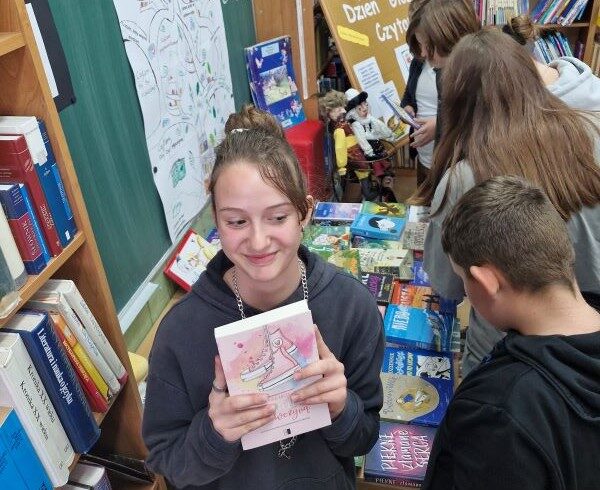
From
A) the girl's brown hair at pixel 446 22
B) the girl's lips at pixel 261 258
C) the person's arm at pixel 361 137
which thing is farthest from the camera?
the person's arm at pixel 361 137

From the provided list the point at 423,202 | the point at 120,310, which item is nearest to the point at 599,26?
the point at 423,202

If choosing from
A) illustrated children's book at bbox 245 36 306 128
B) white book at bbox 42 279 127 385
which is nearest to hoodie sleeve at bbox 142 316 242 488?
white book at bbox 42 279 127 385

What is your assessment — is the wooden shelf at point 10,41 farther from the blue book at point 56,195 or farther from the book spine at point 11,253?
the book spine at point 11,253

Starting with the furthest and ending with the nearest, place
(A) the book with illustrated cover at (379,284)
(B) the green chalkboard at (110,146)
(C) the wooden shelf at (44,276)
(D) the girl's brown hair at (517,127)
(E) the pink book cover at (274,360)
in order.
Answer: (A) the book with illustrated cover at (379,284) → (B) the green chalkboard at (110,146) → (D) the girl's brown hair at (517,127) → (C) the wooden shelf at (44,276) → (E) the pink book cover at (274,360)

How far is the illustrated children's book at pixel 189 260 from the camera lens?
2066 millimetres

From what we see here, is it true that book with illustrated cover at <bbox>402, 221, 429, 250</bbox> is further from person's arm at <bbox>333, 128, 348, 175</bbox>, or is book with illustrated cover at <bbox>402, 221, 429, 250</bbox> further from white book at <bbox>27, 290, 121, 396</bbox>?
white book at <bbox>27, 290, 121, 396</bbox>

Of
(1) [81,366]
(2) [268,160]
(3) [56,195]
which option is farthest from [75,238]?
(2) [268,160]

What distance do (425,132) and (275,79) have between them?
1011mm

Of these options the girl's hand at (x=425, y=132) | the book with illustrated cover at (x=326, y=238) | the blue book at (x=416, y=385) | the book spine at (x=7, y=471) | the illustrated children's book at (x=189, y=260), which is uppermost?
the book spine at (x=7, y=471)

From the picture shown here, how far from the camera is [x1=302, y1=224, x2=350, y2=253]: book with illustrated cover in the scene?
92.8 inches

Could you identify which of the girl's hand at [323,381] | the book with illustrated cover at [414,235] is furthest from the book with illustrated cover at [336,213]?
the girl's hand at [323,381]

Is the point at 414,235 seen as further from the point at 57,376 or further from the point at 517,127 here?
the point at 57,376

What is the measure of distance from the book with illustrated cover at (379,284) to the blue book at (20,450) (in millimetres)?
1303

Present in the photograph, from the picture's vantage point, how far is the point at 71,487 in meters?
1.22
